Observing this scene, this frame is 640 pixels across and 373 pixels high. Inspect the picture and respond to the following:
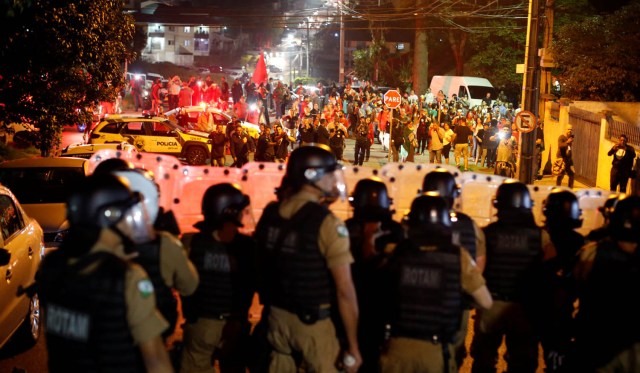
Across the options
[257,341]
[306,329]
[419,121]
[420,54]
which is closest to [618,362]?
[306,329]

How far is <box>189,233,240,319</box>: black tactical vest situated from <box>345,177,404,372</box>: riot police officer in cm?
86

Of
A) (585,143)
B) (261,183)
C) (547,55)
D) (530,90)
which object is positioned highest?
(547,55)

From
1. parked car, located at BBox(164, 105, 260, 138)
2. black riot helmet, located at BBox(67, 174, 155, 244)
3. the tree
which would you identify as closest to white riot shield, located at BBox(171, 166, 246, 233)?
black riot helmet, located at BBox(67, 174, 155, 244)

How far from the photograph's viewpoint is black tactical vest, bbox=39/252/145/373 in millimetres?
3236

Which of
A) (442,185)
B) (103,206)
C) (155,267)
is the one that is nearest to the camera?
(103,206)

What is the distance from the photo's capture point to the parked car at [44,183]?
34.3 ft

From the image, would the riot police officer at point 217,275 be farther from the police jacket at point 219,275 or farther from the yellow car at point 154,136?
the yellow car at point 154,136

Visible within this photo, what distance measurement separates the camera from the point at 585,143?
22.4 m

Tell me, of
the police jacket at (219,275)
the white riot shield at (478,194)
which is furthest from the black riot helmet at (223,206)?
the white riot shield at (478,194)

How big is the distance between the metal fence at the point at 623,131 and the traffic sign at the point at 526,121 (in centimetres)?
429

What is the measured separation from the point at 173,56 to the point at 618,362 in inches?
3235

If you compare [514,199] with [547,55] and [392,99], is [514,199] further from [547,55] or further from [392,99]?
[547,55]

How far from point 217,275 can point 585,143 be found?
19.6 meters

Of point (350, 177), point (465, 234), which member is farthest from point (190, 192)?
point (465, 234)
